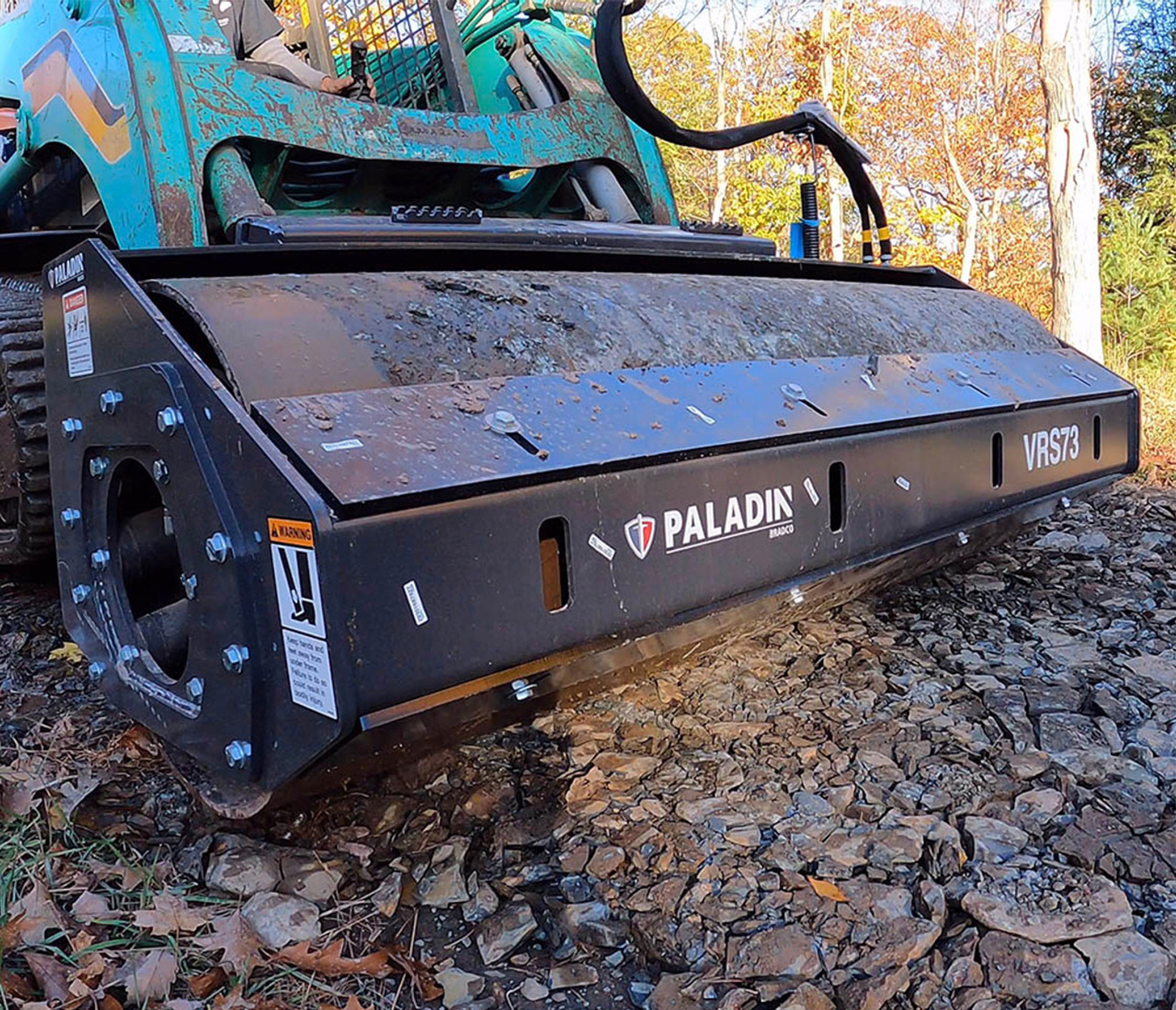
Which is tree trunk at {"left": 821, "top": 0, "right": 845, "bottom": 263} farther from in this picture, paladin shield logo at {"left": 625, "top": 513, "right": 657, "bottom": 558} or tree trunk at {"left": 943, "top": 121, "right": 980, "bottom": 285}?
paladin shield logo at {"left": 625, "top": 513, "right": 657, "bottom": 558}

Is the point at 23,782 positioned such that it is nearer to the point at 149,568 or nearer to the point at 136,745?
the point at 136,745

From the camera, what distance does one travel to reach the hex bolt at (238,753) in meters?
1.38

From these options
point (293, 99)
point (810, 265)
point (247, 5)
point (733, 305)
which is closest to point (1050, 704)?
point (733, 305)

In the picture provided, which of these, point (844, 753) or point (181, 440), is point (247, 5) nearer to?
point (181, 440)

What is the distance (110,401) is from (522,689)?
0.75 metres

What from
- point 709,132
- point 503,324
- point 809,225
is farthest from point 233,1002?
point 809,225

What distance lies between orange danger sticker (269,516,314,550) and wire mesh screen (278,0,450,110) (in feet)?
8.07

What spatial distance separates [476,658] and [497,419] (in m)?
0.34

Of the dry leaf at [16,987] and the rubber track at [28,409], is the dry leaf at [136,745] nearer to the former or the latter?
the rubber track at [28,409]

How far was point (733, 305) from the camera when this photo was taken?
215 cm

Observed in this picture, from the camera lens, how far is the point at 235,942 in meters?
1.47

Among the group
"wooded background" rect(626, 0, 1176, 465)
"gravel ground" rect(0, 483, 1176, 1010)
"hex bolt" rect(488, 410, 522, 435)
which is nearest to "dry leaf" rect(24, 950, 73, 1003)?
"gravel ground" rect(0, 483, 1176, 1010)

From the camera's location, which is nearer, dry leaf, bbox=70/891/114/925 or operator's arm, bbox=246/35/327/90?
dry leaf, bbox=70/891/114/925

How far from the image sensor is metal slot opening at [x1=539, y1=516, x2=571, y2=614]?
1.43m
